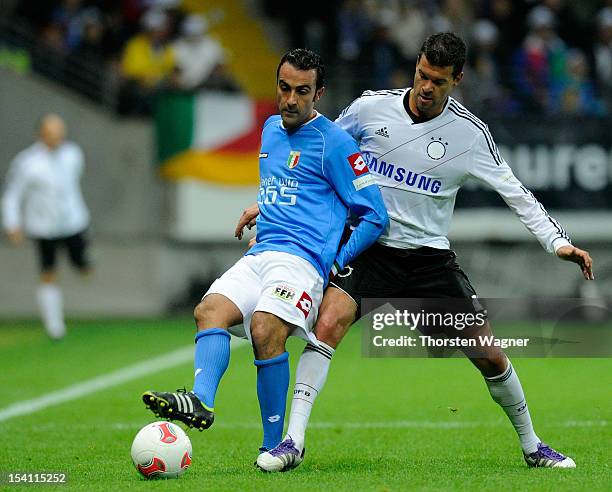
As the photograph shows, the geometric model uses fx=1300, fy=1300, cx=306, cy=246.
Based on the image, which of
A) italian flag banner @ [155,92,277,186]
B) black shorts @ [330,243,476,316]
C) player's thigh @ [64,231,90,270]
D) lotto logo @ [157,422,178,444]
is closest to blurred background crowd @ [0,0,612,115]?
italian flag banner @ [155,92,277,186]

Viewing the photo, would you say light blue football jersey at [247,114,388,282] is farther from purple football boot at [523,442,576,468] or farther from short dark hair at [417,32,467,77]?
purple football boot at [523,442,576,468]

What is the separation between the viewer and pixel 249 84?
20375mm

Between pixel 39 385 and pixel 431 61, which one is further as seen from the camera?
pixel 39 385

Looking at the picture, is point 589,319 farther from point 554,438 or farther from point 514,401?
point 554,438

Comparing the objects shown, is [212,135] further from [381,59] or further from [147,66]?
[381,59]

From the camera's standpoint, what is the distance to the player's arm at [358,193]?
6.61 metres

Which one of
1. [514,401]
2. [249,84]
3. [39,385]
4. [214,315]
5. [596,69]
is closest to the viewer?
[214,315]

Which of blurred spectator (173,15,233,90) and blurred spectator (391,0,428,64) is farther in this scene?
blurred spectator (391,0,428,64)

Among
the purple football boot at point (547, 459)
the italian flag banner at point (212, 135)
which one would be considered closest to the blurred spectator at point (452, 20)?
the italian flag banner at point (212, 135)

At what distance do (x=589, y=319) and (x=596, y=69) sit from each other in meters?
12.1

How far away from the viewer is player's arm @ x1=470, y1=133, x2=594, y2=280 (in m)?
6.71

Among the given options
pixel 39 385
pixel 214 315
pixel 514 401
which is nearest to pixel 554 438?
pixel 514 401

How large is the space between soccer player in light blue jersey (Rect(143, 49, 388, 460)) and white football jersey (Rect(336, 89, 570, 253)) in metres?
0.26

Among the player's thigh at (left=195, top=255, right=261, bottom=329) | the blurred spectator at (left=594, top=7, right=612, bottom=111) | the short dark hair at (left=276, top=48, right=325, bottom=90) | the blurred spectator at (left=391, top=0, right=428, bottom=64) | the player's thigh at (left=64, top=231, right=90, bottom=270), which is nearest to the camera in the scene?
the player's thigh at (left=195, top=255, right=261, bottom=329)
